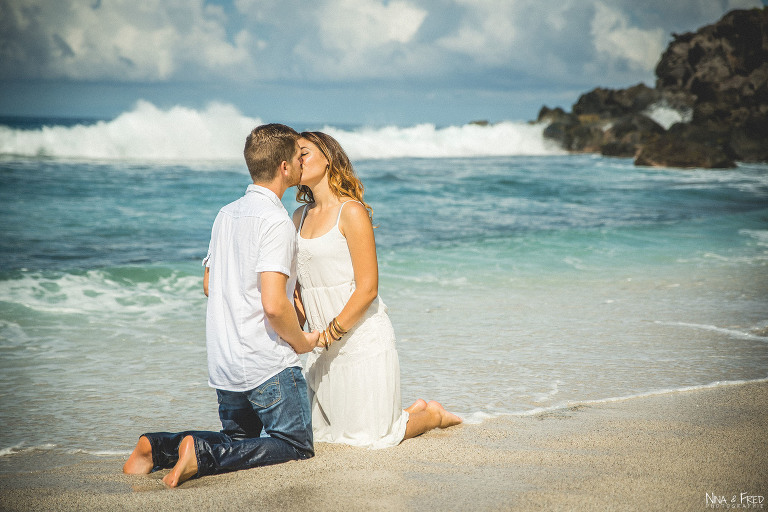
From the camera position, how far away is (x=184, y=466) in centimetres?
304

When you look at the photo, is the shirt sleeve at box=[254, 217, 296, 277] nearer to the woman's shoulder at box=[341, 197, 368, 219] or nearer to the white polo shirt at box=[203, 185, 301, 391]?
the white polo shirt at box=[203, 185, 301, 391]

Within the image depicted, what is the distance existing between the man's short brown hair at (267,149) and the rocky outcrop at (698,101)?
Result: 36.0m

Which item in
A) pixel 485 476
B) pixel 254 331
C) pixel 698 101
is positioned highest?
pixel 698 101

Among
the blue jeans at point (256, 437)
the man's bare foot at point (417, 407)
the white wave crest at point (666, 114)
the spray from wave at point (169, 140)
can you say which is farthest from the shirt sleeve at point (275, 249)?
the white wave crest at point (666, 114)

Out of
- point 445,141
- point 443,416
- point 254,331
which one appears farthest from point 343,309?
point 445,141

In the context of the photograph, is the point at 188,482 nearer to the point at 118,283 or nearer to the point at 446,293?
the point at 446,293

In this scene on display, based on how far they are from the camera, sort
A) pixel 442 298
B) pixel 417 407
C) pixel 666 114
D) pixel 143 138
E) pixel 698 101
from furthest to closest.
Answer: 1. pixel 666 114
2. pixel 698 101
3. pixel 143 138
4. pixel 442 298
5. pixel 417 407

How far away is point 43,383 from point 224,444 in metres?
2.70

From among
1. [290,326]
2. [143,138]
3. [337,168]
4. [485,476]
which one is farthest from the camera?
[143,138]

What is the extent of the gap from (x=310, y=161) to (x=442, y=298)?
4903 mm

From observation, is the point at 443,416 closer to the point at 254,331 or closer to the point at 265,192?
the point at 254,331

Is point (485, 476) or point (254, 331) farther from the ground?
point (254, 331)

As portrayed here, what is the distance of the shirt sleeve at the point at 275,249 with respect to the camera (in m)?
2.99

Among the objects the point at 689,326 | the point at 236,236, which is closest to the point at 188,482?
the point at 236,236
